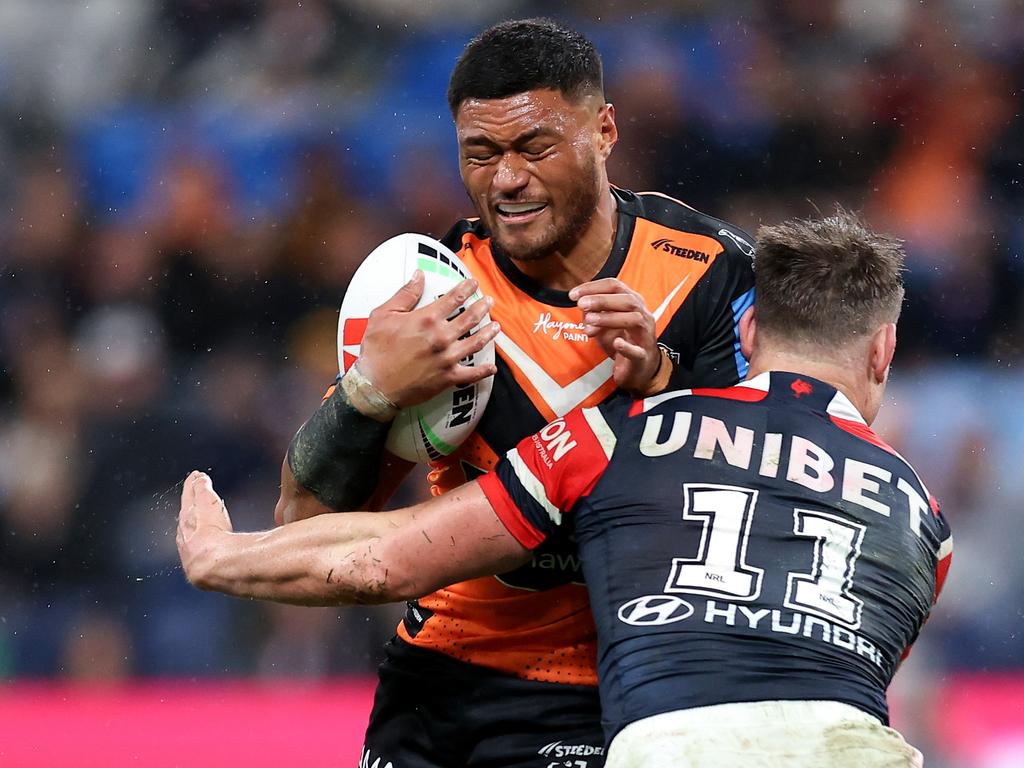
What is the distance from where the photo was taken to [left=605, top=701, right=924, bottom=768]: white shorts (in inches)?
83.4

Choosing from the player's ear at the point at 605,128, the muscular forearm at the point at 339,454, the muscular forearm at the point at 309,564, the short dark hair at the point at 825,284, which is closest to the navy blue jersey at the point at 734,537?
the short dark hair at the point at 825,284

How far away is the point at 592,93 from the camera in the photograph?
9.87ft

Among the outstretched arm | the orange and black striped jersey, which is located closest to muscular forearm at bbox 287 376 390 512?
the outstretched arm

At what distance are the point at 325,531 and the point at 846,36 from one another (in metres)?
5.87

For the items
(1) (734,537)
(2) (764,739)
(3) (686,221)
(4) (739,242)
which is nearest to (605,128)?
(3) (686,221)

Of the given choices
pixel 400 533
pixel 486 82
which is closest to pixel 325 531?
pixel 400 533

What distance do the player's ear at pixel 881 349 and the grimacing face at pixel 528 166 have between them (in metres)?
0.69

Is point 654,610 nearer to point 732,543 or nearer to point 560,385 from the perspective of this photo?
point 732,543

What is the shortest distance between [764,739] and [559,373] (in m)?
1.04

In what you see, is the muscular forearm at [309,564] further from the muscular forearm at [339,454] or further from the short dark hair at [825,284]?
the short dark hair at [825,284]

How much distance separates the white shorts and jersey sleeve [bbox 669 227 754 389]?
94 cm

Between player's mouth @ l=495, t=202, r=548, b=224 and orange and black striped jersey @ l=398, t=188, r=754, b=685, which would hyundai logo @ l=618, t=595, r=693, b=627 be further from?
player's mouth @ l=495, t=202, r=548, b=224

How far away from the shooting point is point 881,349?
2.65 meters

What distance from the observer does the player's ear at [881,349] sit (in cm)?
264
